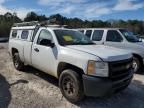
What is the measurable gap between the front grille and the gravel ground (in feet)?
2.01

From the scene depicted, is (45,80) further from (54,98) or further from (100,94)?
(100,94)

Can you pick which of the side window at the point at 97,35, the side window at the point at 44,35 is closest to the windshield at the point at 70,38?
the side window at the point at 44,35

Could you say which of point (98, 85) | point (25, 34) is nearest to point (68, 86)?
point (98, 85)

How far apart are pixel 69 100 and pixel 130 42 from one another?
458cm

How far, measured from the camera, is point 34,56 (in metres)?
7.04

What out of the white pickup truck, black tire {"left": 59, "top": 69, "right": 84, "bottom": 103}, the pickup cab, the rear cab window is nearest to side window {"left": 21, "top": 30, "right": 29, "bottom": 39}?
the white pickup truck

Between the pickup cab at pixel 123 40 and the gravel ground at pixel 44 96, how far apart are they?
1.26 meters

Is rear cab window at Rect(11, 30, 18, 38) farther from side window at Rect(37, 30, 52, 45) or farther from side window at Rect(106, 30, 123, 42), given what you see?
side window at Rect(106, 30, 123, 42)

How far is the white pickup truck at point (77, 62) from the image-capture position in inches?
194

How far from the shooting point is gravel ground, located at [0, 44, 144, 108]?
5484mm

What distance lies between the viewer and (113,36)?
979 centimetres

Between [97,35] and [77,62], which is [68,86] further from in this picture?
[97,35]

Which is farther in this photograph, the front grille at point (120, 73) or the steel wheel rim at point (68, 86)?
the steel wheel rim at point (68, 86)

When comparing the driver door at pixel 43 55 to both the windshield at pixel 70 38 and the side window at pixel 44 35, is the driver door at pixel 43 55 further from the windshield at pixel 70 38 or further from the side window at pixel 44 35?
the windshield at pixel 70 38
